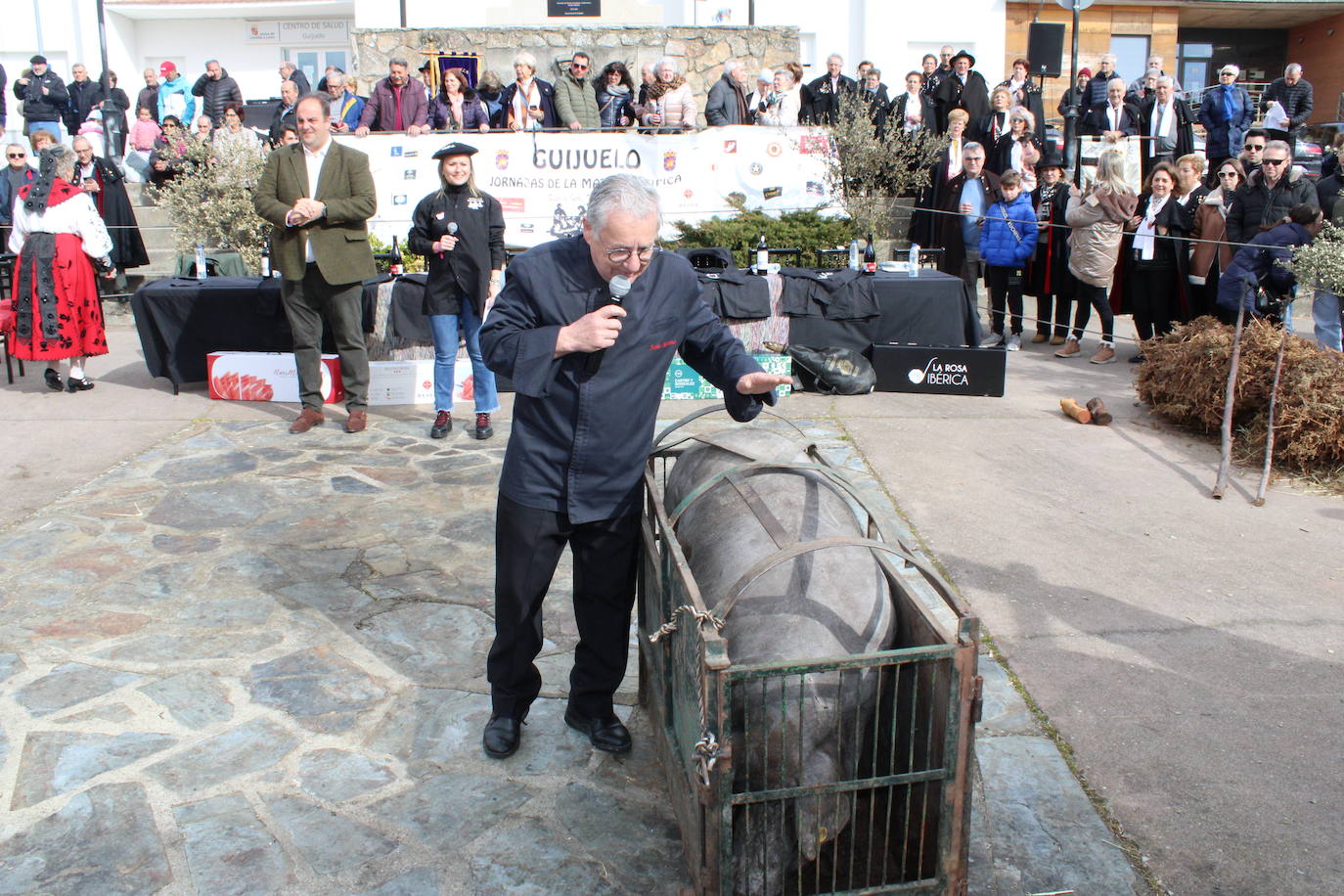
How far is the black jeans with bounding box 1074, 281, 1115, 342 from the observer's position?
10.4 metres

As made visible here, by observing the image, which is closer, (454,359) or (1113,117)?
(454,359)

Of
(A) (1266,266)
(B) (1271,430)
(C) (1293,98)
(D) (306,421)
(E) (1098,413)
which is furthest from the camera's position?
(C) (1293,98)

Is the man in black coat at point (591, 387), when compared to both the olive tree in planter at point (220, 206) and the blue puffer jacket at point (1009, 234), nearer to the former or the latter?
the blue puffer jacket at point (1009, 234)

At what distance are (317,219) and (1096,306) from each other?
688 centimetres

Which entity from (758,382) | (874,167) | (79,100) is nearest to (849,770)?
(758,382)

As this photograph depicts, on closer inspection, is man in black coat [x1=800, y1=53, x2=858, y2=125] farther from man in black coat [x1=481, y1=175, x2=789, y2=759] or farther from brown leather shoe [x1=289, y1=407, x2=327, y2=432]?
man in black coat [x1=481, y1=175, x2=789, y2=759]

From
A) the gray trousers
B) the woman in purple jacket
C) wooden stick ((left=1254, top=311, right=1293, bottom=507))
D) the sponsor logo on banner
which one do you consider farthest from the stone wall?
wooden stick ((left=1254, top=311, right=1293, bottom=507))

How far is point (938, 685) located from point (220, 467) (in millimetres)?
5824

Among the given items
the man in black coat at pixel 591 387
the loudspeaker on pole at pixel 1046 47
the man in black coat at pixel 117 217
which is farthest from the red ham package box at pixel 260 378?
the loudspeaker on pole at pixel 1046 47

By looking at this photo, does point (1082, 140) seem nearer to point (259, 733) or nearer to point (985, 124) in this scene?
point (985, 124)

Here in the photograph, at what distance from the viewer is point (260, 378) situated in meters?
9.12

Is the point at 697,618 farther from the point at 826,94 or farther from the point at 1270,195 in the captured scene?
the point at 826,94

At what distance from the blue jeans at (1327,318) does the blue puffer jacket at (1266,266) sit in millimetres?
329

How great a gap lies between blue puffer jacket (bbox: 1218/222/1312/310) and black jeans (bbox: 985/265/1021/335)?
2420 millimetres
